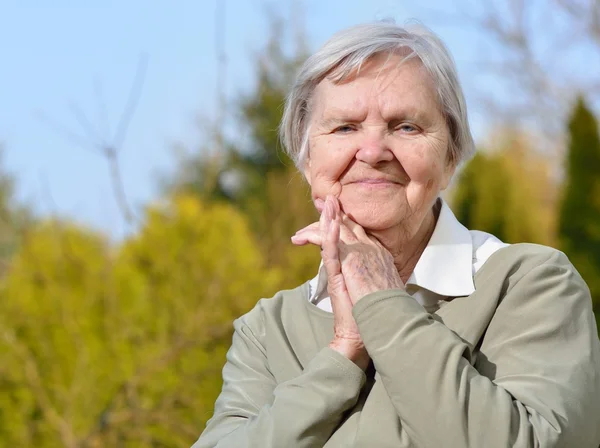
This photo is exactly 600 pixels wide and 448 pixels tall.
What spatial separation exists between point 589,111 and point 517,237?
10.3 feet

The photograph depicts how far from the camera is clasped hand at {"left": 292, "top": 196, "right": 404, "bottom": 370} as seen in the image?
1747 millimetres

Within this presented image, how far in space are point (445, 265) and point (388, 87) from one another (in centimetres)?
40

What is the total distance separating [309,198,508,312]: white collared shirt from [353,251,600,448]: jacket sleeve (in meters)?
0.13

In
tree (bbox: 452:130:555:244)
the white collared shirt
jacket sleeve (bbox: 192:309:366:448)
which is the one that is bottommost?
tree (bbox: 452:130:555:244)

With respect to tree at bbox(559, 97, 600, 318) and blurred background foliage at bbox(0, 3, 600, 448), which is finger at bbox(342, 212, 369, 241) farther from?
tree at bbox(559, 97, 600, 318)

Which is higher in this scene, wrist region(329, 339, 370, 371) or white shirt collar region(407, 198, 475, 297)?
white shirt collar region(407, 198, 475, 297)

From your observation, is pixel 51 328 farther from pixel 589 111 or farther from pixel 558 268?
pixel 589 111

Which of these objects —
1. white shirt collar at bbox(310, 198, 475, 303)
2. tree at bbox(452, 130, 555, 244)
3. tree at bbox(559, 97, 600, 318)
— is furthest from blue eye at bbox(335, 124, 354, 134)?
tree at bbox(452, 130, 555, 244)

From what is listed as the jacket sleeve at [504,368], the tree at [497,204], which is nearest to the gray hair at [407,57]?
the jacket sleeve at [504,368]

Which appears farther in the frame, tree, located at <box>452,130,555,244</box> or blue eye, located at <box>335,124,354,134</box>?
tree, located at <box>452,130,555,244</box>

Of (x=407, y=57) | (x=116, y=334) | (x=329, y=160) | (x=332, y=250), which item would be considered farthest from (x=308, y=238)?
(x=116, y=334)

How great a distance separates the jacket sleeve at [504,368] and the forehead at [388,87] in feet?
1.35

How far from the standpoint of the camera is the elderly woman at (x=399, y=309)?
158cm

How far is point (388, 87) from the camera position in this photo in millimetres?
1845
